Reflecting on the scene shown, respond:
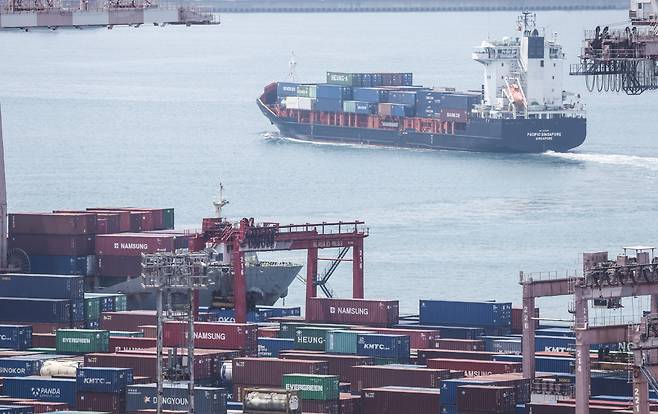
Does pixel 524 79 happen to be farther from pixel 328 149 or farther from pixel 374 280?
pixel 374 280

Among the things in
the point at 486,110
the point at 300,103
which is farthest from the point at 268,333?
the point at 300,103

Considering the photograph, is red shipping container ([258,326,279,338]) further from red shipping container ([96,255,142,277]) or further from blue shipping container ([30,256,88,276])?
blue shipping container ([30,256,88,276])

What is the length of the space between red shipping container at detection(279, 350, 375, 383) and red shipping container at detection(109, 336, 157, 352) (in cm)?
385

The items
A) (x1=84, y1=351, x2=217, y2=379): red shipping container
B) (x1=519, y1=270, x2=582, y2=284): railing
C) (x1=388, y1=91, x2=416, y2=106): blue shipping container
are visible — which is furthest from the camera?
(x1=388, y1=91, x2=416, y2=106): blue shipping container

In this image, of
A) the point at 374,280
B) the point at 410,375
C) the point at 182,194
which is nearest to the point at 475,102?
the point at 182,194

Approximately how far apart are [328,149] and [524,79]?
13635mm

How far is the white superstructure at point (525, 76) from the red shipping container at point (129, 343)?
85.6 m

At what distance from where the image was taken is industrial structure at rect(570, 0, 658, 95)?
46469mm

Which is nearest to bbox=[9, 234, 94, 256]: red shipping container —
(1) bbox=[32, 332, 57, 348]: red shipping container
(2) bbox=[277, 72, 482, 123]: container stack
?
(1) bbox=[32, 332, 57, 348]: red shipping container

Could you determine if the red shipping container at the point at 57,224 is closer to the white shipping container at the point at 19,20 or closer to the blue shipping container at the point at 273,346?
the white shipping container at the point at 19,20

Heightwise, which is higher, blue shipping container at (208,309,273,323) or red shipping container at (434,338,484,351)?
blue shipping container at (208,309,273,323)

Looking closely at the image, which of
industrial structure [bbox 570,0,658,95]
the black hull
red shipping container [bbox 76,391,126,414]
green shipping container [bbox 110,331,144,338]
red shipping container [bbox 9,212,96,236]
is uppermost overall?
the black hull

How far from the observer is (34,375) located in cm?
5306

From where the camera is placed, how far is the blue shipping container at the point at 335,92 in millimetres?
148500
